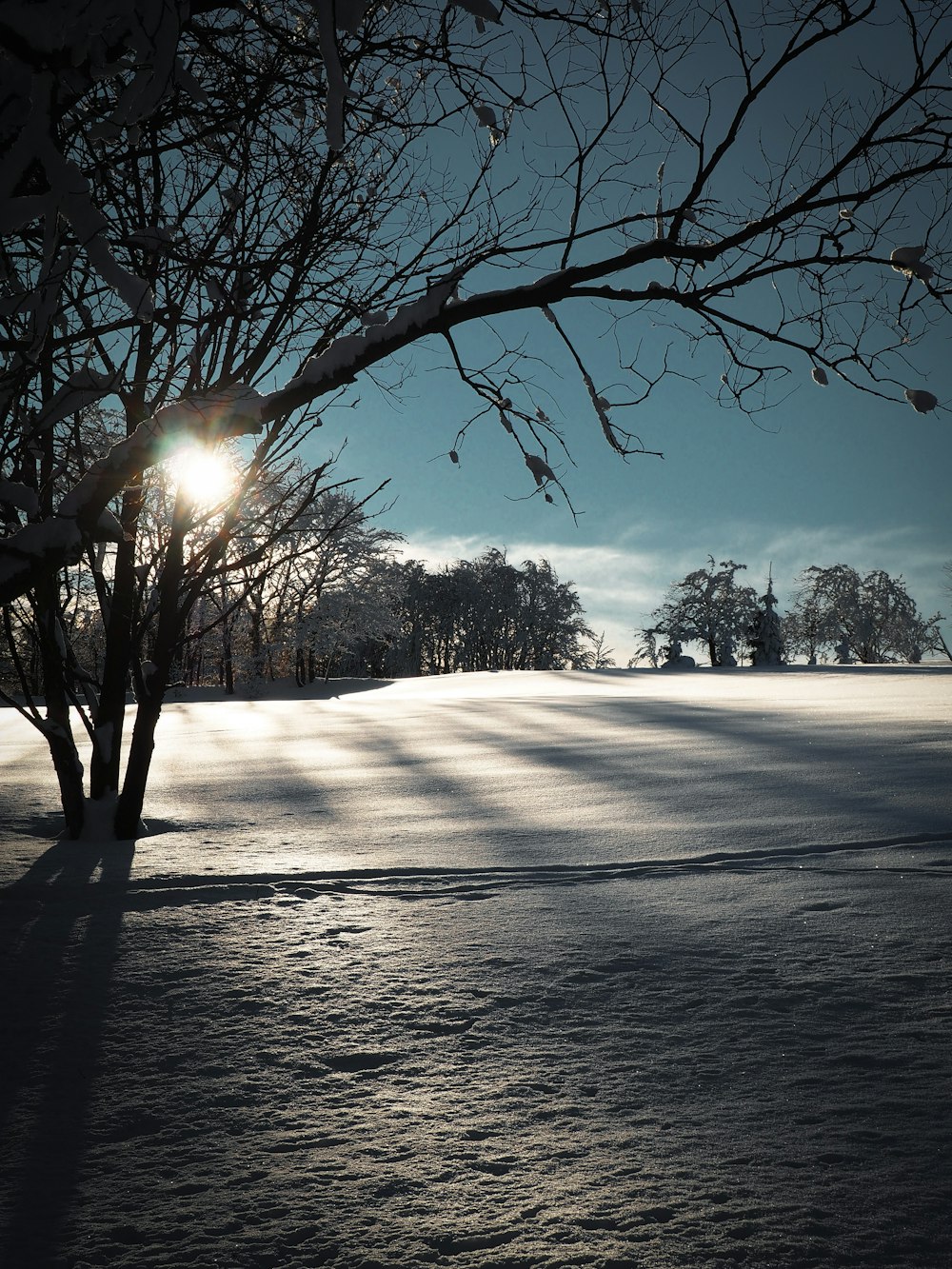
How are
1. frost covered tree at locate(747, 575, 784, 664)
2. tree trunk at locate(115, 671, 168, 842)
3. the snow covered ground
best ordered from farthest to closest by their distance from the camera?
→ frost covered tree at locate(747, 575, 784, 664) → tree trunk at locate(115, 671, 168, 842) → the snow covered ground

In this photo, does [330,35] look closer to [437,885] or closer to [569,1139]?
[569,1139]

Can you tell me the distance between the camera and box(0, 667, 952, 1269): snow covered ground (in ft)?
4.06

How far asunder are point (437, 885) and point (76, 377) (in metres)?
2.05

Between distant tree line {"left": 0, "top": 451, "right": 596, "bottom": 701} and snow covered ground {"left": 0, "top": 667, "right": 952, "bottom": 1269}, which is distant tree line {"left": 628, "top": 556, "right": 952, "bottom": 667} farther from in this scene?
snow covered ground {"left": 0, "top": 667, "right": 952, "bottom": 1269}

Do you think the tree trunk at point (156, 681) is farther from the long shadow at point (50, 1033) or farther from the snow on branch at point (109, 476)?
the snow on branch at point (109, 476)

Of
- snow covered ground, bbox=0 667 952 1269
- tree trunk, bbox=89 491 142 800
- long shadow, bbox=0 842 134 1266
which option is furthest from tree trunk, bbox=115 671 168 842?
→ long shadow, bbox=0 842 134 1266

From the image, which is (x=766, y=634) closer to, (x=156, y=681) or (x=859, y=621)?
(x=859, y=621)

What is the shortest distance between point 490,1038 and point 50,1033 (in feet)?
3.45

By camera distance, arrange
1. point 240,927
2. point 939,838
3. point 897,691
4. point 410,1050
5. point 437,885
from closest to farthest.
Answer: point 410,1050
point 240,927
point 437,885
point 939,838
point 897,691

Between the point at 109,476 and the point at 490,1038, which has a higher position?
the point at 109,476

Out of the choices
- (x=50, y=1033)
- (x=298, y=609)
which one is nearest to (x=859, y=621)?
(x=298, y=609)

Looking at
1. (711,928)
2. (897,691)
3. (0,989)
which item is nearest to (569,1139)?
(711,928)

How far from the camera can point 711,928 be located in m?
2.39

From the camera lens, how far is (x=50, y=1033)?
1.93 meters
